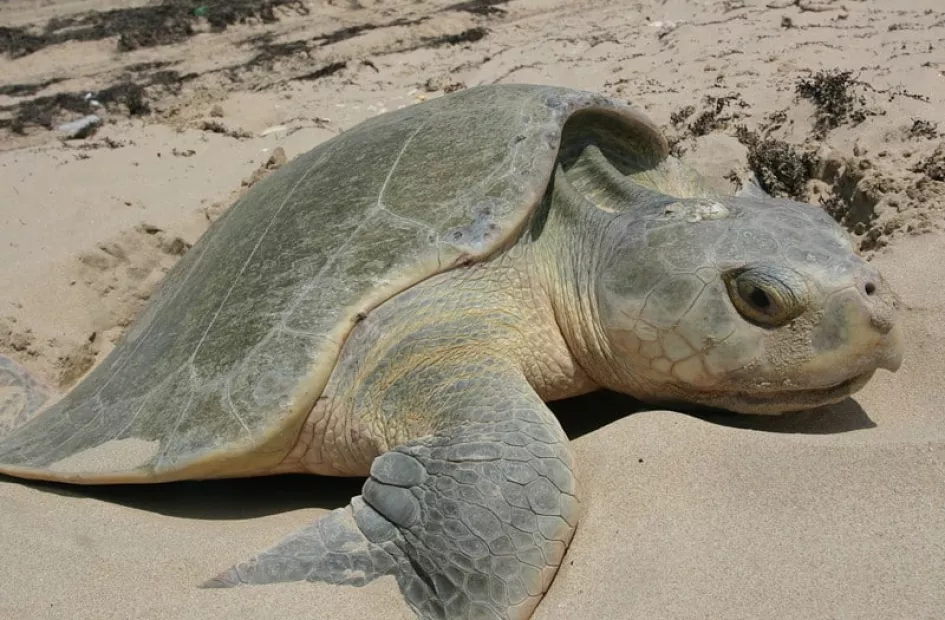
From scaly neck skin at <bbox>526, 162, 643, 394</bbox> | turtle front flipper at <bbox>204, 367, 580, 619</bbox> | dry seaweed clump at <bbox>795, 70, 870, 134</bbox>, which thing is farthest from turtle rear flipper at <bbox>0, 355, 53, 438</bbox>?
dry seaweed clump at <bbox>795, 70, 870, 134</bbox>

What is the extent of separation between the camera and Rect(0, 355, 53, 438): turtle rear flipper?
8.64ft

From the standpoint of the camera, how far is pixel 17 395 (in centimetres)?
272

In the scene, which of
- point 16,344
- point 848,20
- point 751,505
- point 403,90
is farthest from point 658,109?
point 16,344

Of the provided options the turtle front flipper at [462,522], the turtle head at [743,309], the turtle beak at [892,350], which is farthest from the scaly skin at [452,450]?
the turtle beak at [892,350]

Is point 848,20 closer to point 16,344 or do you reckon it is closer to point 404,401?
point 404,401

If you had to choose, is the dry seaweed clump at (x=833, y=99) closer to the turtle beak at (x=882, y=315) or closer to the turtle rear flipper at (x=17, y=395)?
the turtle beak at (x=882, y=315)

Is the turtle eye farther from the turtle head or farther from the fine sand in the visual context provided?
the fine sand

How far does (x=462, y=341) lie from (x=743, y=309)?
A: 0.59 m

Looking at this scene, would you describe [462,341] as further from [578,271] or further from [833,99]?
[833,99]

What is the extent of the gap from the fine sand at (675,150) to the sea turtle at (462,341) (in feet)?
0.34

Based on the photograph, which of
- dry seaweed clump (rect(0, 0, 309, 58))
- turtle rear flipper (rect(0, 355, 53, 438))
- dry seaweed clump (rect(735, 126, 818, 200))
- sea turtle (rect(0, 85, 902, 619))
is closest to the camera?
sea turtle (rect(0, 85, 902, 619))

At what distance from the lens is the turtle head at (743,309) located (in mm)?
1549

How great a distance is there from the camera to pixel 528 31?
585 centimetres

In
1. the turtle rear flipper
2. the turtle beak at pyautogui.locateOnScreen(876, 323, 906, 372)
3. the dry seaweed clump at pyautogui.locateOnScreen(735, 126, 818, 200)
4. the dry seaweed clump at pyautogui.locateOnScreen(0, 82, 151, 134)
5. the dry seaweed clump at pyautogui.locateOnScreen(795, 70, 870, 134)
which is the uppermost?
the turtle beak at pyautogui.locateOnScreen(876, 323, 906, 372)
